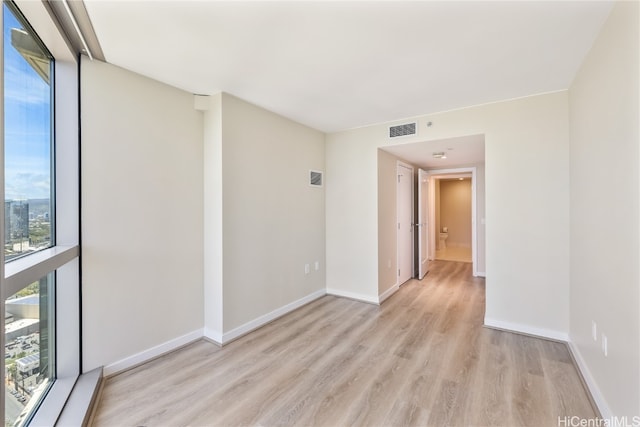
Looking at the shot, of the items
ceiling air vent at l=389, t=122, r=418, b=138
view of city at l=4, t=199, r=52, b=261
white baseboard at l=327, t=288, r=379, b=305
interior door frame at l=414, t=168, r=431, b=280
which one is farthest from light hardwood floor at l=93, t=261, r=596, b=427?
ceiling air vent at l=389, t=122, r=418, b=138

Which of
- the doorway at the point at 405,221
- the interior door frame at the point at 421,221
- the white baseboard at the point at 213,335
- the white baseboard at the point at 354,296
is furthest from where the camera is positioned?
the interior door frame at the point at 421,221

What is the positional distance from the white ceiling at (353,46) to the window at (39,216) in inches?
15.4

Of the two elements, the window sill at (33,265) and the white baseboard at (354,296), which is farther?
the white baseboard at (354,296)

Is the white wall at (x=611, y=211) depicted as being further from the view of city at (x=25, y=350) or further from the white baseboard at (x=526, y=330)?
the view of city at (x=25, y=350)

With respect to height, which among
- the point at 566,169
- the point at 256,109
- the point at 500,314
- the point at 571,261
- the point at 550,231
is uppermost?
the point at 256,109

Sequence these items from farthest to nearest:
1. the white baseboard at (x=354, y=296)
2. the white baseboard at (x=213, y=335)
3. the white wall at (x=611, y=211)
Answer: the white baseboard at (x=354, y=296) → the white baseboard at (x=213, y=335) → the white wall at (x=611, y=211)

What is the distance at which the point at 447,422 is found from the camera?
1754 mm

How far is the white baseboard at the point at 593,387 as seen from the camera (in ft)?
5.57

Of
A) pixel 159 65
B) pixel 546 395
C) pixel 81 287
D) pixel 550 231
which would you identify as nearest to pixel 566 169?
pixel 550 231

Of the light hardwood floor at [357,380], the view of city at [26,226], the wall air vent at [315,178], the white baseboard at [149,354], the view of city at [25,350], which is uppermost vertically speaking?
the wall air vent at [315,178]

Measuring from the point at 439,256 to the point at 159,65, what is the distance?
23.7ft

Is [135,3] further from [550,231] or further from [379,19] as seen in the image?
[550,231]

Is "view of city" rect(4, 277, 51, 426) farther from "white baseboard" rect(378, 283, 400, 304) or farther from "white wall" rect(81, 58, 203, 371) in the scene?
"white baseboard" rect(378, 283, 400, 304)

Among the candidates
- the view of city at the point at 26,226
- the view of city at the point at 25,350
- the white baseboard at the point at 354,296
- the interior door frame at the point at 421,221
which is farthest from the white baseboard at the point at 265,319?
the interior door frame at the point at 421,221
